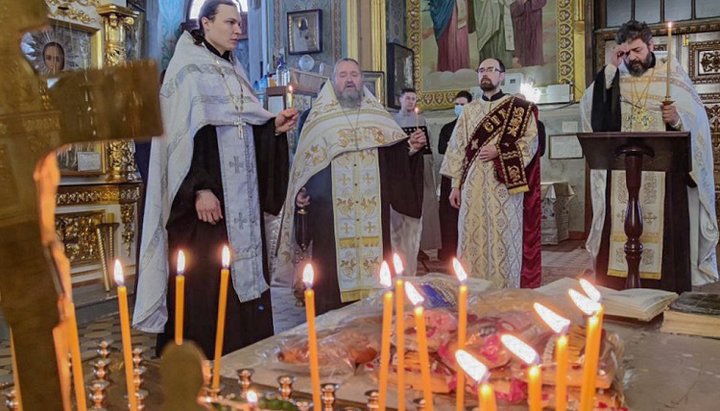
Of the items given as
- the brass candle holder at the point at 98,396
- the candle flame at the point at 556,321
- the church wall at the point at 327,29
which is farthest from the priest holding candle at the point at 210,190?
the church wall at the point at 327,29

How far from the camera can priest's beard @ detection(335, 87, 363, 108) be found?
16.7 ft

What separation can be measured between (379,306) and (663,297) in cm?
103

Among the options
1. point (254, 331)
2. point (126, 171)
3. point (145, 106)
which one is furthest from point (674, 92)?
point (145, 106)

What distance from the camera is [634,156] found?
13.4ft

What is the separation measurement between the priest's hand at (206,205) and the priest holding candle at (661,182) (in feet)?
10.4

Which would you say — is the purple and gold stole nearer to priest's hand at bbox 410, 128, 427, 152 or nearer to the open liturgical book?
priest's hand at bbox 410, 128, 427, 152

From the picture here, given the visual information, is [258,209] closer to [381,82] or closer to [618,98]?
[618,98]

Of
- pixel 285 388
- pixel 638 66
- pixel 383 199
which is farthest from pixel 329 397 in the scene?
pixel 638 66

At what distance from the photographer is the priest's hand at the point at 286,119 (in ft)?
12.1

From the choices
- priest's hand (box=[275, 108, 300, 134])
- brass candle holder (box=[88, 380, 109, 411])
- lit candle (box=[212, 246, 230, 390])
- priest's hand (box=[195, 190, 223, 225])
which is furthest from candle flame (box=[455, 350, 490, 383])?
priest's hand (box=[275, 108, 300, 134])

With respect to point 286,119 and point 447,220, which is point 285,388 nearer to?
point 286,119

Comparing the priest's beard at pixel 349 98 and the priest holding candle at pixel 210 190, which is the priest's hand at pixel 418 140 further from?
the priest holding candle at pixel 210 190

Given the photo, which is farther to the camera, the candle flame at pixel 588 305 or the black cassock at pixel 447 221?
the black cassock at pixel 447 221

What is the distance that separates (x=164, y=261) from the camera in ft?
11.8
